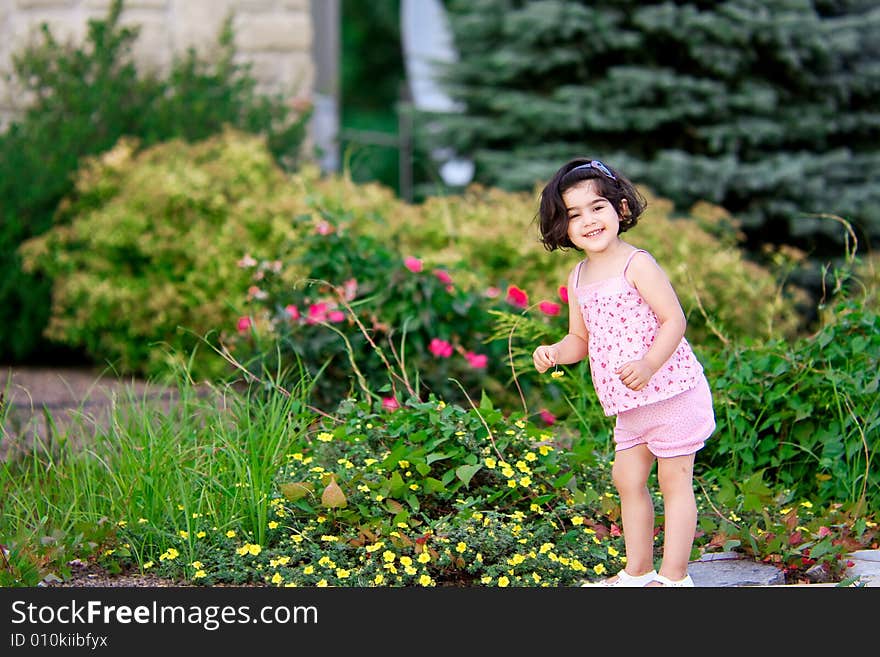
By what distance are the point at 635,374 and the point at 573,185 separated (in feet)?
1.77

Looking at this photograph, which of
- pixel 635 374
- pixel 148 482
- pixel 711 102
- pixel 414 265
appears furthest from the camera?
pixel 711 102

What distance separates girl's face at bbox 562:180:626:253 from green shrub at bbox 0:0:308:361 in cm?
463

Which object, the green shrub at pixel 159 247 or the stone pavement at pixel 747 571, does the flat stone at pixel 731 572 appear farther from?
the green shrub at pixel 159 247

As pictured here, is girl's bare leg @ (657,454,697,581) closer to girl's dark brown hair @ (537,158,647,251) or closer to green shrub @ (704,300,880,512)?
girl's dark brown hair @ (537,158,647,251)

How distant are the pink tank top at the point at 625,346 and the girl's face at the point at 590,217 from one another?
87 millimetres

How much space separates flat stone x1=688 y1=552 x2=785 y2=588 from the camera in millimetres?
3133

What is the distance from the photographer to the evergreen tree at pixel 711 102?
838 centimetres

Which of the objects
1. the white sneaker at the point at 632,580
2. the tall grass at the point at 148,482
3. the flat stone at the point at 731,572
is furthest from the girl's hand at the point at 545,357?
the tall grass at the point at 148,482

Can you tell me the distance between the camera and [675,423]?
114 inches

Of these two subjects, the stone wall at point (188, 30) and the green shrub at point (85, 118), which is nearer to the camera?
the green shrub at point (85, 118)

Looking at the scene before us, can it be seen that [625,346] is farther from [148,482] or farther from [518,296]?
[518,296]

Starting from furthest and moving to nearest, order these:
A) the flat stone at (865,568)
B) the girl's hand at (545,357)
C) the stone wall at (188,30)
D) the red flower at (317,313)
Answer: the stone wall at (188,30) → the red flower at (317,313) → the flat stone at (865,568) → the girl's hand at (545,357)

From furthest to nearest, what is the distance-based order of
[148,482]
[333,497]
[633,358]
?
1. [148,482]
2. [333,497]
3. [633,358]

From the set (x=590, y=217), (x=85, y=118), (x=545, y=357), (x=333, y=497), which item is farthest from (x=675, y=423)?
(x=85, y=118)
